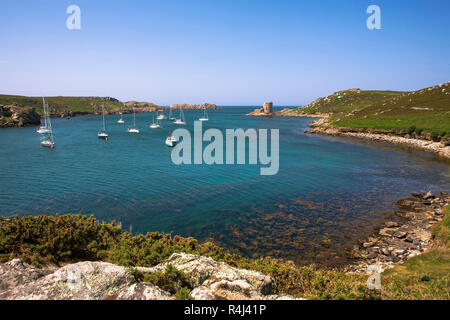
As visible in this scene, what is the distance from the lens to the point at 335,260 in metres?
19.0

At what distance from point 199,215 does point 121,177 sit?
65.4ft

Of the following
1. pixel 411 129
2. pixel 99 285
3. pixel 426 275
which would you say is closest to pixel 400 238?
pixel 426 275

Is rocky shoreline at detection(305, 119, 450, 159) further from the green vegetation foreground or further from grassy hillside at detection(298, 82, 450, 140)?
the green vegetation foreground

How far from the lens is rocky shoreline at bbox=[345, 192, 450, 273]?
18.6 metres

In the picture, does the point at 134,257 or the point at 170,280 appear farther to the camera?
the point at 134,257

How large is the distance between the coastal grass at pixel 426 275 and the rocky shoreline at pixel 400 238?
1.06 metres

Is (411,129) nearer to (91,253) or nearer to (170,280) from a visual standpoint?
(170,280)

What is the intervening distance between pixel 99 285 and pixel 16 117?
16782cm

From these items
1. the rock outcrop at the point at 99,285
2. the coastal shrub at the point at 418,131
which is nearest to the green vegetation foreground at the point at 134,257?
the rock outcrop at the point at 99,285

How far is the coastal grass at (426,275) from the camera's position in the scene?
8918 millimetres

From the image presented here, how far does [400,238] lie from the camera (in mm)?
21672

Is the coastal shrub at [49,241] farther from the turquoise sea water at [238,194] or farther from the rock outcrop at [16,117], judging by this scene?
the rock outcrop at [16,117]

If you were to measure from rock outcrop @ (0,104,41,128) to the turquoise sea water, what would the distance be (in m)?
98.4
